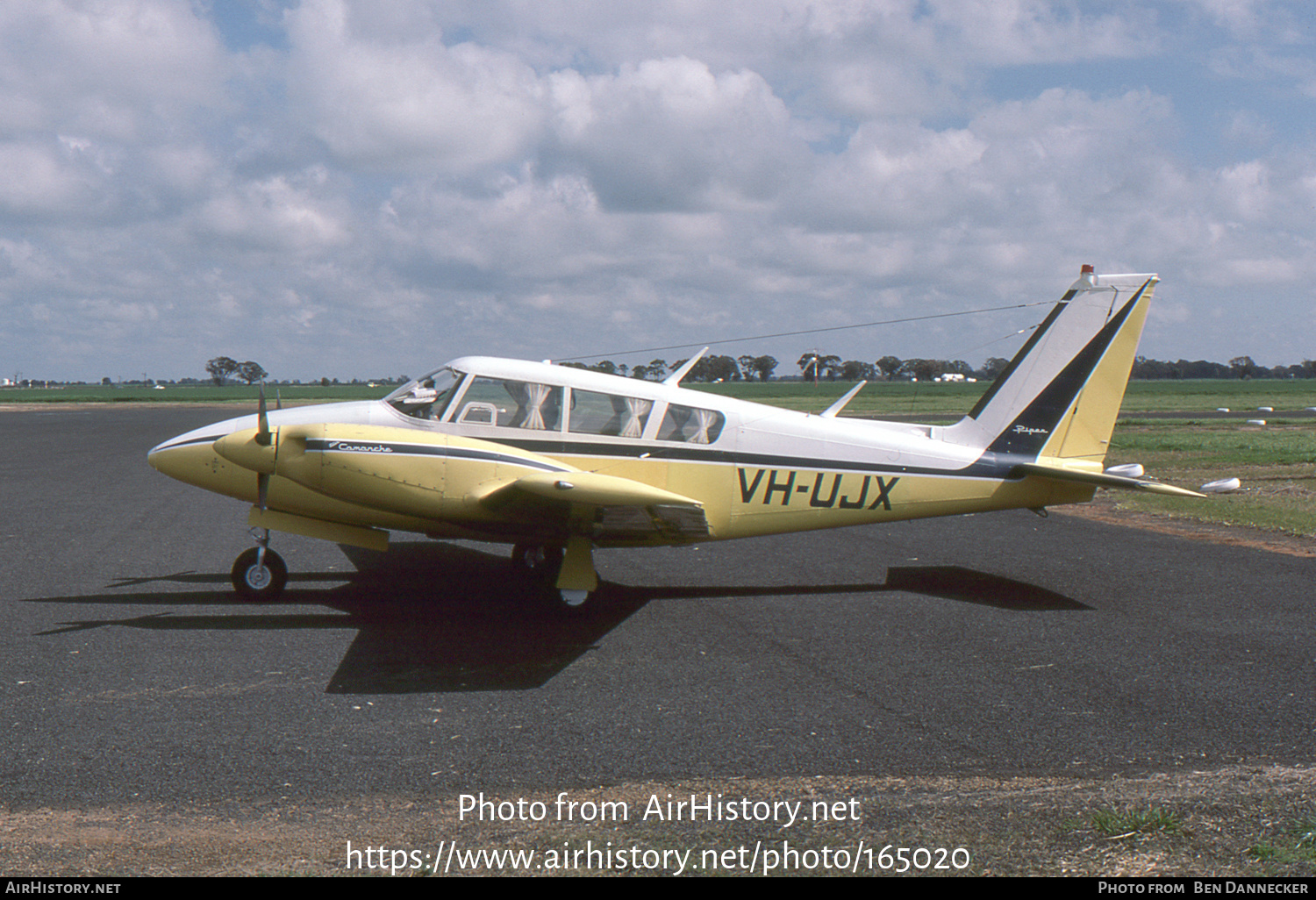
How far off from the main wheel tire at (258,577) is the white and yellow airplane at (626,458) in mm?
19

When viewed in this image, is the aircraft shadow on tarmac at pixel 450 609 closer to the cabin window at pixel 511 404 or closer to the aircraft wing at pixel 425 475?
the aircraft wing at pixel 425 475

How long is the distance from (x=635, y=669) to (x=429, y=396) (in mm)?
3909

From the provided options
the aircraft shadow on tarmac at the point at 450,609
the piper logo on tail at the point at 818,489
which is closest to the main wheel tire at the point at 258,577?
the aircraft shadow on tarmac at the point at 450,609

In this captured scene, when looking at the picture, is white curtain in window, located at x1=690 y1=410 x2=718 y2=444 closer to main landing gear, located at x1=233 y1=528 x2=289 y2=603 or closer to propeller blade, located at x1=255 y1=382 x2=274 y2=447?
propeller blade, located at x1=255 y1=382 x2=274 y2=447

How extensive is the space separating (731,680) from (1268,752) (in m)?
3.34

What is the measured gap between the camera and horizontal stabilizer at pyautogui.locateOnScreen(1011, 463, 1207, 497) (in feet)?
30.7

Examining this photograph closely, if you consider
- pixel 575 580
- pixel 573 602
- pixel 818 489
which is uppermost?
pixel 818 489

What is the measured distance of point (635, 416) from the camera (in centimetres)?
955

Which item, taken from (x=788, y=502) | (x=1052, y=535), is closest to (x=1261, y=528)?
(x=1052, y=535)

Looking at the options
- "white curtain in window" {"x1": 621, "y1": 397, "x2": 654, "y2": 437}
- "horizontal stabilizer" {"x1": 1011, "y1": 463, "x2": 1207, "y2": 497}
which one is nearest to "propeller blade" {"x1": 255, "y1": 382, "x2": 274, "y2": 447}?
"white curtain in window" {"x1": 621, "y1": 397, "x2": 654, "y2": 437}

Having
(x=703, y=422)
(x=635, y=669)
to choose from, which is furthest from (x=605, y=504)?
(x=703, y=422)

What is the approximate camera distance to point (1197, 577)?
1043 cm

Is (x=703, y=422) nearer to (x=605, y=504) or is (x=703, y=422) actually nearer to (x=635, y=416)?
(x=635, y=416)

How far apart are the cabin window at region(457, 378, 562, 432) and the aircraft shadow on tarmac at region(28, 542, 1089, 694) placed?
5.98 feet
